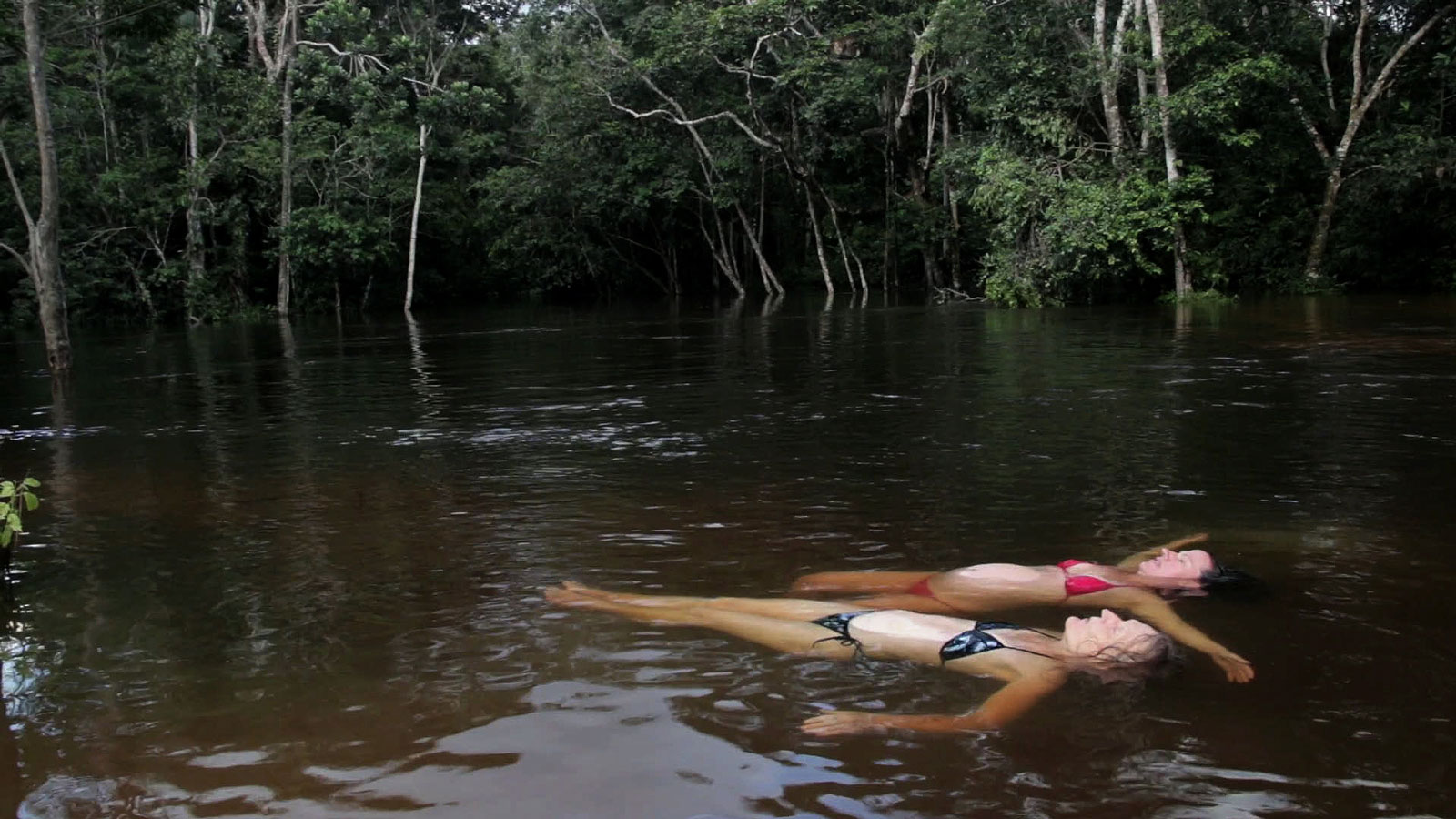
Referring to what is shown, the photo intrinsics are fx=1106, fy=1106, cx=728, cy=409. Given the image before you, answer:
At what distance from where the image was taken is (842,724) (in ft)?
12.9

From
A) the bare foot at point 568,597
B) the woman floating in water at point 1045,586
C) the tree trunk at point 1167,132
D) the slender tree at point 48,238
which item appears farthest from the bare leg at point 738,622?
the tree trunk at point 1167,132

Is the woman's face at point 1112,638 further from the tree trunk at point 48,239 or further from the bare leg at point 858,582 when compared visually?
the tree trunk at point 48,239

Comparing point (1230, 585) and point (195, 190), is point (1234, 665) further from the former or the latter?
point (195, 190)

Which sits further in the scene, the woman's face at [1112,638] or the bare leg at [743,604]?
the bare leg at [743,604]

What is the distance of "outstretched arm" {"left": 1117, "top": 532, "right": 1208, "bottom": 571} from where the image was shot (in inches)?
220

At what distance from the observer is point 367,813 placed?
3410 millimetres

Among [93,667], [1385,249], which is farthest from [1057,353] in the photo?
[1385,249]

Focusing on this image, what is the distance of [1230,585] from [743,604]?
2368 millimetres

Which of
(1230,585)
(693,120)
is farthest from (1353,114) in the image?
(1230,585)

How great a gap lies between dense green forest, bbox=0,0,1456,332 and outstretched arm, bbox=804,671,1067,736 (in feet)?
57.2

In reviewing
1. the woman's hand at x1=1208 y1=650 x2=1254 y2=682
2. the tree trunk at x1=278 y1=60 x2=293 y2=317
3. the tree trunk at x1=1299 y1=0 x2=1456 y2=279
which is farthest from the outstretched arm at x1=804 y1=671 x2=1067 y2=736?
the tree trunk at x1=278 y1=60 x2=293 y2=317

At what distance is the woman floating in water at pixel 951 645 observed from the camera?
3.99 metres

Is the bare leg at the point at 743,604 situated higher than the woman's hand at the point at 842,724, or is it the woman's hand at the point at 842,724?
the bare leg at the point at 743,604

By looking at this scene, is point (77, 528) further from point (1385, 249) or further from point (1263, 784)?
point (1385, 249)
